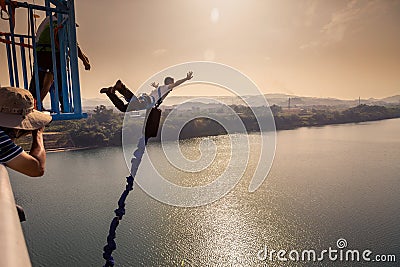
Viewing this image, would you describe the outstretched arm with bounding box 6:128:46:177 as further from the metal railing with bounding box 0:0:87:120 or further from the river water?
the river water

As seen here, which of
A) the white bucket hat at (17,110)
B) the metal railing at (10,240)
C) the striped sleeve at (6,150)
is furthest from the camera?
the white bucket hat at (17,110)

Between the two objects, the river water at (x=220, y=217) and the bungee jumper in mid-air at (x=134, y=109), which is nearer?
the bungee jumper in mid-air at (x=134, y=109)

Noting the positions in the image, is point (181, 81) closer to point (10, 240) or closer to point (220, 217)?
point (10, 240)

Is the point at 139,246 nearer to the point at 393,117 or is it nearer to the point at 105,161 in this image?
the point at 105,161

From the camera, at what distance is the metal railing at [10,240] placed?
54cm

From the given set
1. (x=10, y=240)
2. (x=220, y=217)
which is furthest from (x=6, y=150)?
(x=220, y=217)

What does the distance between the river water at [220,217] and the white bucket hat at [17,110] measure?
10824 millimetres

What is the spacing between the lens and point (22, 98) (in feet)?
4.56

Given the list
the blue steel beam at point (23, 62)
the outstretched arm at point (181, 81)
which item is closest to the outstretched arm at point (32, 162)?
the outstretched arm at point (181, 81)

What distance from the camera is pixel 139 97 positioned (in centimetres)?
227

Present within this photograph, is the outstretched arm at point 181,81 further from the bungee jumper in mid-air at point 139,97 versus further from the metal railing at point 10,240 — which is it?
the metal railing at point 10,240

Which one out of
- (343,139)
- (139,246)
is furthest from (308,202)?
(343,139)

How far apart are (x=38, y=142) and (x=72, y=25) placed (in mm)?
1299

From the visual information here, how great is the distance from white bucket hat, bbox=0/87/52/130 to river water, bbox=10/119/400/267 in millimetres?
10824
